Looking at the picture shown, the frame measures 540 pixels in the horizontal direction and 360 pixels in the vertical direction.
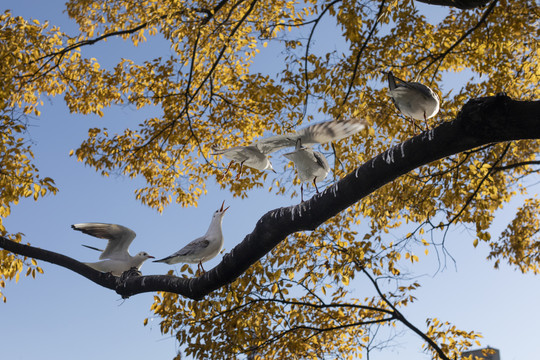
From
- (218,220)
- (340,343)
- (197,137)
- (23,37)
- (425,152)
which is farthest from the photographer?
(197,137)

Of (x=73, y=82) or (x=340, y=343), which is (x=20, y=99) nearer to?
(x=73, y=82)

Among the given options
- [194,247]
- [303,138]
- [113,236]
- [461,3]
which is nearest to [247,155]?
[303,138]

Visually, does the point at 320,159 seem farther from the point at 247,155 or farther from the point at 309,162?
the point at 247,155

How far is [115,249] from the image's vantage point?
18.7 feet

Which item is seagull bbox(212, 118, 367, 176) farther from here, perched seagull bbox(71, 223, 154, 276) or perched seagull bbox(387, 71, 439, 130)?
perched seagull bbox(71, 223, 154, 276)

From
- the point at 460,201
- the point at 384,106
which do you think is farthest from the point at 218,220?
the point at 460,201

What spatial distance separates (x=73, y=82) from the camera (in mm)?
8773

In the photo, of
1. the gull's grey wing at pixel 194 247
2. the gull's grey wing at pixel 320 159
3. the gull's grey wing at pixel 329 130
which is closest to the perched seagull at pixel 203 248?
the gull's grey wing at pixel 194 247

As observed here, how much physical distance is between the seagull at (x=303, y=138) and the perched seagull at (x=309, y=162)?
77 mm

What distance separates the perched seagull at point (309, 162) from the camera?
4.63 m

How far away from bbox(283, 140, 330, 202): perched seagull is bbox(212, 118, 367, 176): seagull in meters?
0.08

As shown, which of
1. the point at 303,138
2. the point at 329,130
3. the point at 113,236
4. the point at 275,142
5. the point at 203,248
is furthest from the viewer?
the point at 113,236

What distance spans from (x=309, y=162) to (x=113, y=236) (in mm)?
2462

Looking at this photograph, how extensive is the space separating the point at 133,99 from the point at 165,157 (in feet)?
3.87
